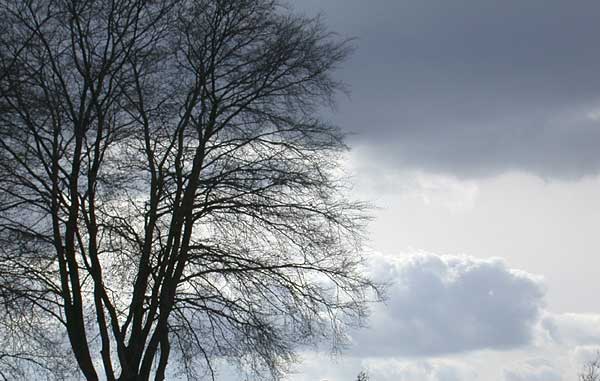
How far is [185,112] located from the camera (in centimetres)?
2227

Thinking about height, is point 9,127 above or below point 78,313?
above

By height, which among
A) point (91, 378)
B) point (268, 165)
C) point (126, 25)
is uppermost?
point (126, 25)

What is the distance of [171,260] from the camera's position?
2175 centimetres

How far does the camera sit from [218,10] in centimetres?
2195

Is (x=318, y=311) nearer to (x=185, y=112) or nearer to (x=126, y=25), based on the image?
(x=185, y=112)

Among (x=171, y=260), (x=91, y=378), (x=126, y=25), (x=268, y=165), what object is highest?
(x=126, y=25)

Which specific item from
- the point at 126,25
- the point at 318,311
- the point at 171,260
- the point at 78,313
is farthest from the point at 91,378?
the point at 126,25

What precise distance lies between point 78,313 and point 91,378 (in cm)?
120

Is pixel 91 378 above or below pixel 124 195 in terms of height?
below

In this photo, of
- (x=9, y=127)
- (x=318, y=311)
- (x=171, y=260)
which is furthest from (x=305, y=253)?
(x=9, y=127)

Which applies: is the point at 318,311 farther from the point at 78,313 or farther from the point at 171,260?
the point at 78,313

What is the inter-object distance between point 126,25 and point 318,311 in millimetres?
6184

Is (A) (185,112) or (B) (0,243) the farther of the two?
(A) (185,112)

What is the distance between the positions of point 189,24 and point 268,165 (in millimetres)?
2941
